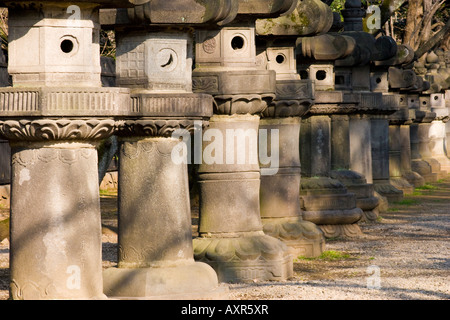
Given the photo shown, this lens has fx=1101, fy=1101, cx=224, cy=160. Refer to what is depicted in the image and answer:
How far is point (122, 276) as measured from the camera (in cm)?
946

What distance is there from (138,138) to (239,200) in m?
2.30

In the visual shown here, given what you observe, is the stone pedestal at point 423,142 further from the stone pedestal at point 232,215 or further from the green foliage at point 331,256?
the stone pedestal at point 232,215

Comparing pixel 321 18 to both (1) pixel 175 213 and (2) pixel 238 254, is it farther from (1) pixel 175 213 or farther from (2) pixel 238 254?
(1) pixel 175 213

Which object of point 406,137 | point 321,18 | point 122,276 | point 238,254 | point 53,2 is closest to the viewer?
point 53,2

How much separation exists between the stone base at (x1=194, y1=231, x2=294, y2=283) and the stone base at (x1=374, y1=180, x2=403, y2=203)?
11428 millimetres

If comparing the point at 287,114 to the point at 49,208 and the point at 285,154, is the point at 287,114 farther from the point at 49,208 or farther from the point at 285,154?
the point at 49,208

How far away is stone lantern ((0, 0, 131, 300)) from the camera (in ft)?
25.3

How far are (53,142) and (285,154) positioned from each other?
20.6ft

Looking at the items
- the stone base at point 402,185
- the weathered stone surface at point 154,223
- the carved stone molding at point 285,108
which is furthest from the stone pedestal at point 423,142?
the weathered stone surface at point 154,223

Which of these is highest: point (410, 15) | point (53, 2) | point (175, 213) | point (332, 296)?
point (410, 15)

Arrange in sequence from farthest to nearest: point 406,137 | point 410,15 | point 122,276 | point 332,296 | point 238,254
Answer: point 410,15 → point 406,137 → point 238,254 → point 332,296 → point 122,276

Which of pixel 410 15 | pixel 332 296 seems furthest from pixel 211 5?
pixel 410 15

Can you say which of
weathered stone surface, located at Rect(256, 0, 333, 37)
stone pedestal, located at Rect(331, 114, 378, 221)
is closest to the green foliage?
weathered stone surface, located at Rect(256, 0, 333, 37)

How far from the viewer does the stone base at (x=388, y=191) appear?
22939 millimetres
